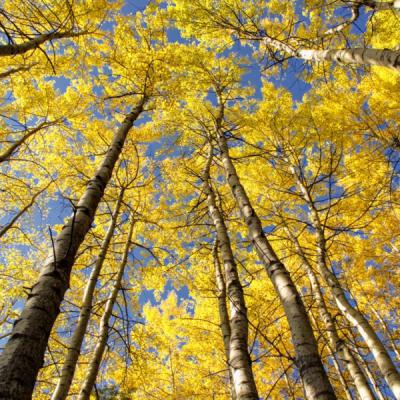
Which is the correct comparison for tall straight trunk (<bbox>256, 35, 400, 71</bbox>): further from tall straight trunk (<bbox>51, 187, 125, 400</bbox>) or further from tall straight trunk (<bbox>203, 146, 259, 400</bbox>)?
tall straight trunk (<bbox>51, 187, 125, 400</bbox>)

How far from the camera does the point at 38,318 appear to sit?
5.18ft

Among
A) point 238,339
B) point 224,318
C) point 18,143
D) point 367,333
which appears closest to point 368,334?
point 367,333

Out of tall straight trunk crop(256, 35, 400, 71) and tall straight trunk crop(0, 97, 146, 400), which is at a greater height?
tall straight trunk crop(256, 35, 400, 71)

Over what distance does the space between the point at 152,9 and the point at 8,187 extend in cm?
503

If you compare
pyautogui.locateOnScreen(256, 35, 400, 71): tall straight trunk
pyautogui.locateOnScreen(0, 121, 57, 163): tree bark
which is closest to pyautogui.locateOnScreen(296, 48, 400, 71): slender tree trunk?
pyautogui.locateOnScreen(256, 35, 400, 71): tall straight trunk

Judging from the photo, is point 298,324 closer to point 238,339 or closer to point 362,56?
point 238,339

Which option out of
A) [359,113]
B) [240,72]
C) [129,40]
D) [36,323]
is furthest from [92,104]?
[359,113]

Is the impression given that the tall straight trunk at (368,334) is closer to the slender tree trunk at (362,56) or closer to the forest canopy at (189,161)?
the forest canopy at (189,161)

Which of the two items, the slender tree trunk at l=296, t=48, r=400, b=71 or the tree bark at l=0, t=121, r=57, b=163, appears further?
the tree bark at l=0, t=121, r=57, b=163

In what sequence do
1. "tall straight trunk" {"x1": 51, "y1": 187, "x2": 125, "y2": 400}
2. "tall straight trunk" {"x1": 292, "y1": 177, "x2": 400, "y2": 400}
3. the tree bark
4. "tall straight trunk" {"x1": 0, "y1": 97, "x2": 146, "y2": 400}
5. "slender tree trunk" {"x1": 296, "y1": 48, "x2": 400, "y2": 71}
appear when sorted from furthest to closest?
the tree bark
"tall straight trunk" {"x1": 51, "y1": 187, "x2": 125, "y2": 400}
"tall straight trunk" {"x1": 292, "y1": 177, "x2": 400, "y2": 400}
"slender tree trunk" {"x1": 296, "y1": 48, "x2": 400, "y2": 71}
"tall straight trunk" {"x1": 0, "y1": 97, "x2": 146, "y2": 400}

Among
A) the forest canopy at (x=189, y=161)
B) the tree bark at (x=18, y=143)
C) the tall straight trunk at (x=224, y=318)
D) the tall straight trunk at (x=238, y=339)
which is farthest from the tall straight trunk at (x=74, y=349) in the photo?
the tree bark at (x=18, y=143)

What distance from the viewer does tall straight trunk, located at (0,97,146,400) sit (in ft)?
4.24

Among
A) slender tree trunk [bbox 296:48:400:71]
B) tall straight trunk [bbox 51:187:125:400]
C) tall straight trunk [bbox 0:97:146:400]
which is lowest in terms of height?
tall straight trunk [bbox 0:97:146:400]

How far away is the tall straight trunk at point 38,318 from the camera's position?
50.8 inches
